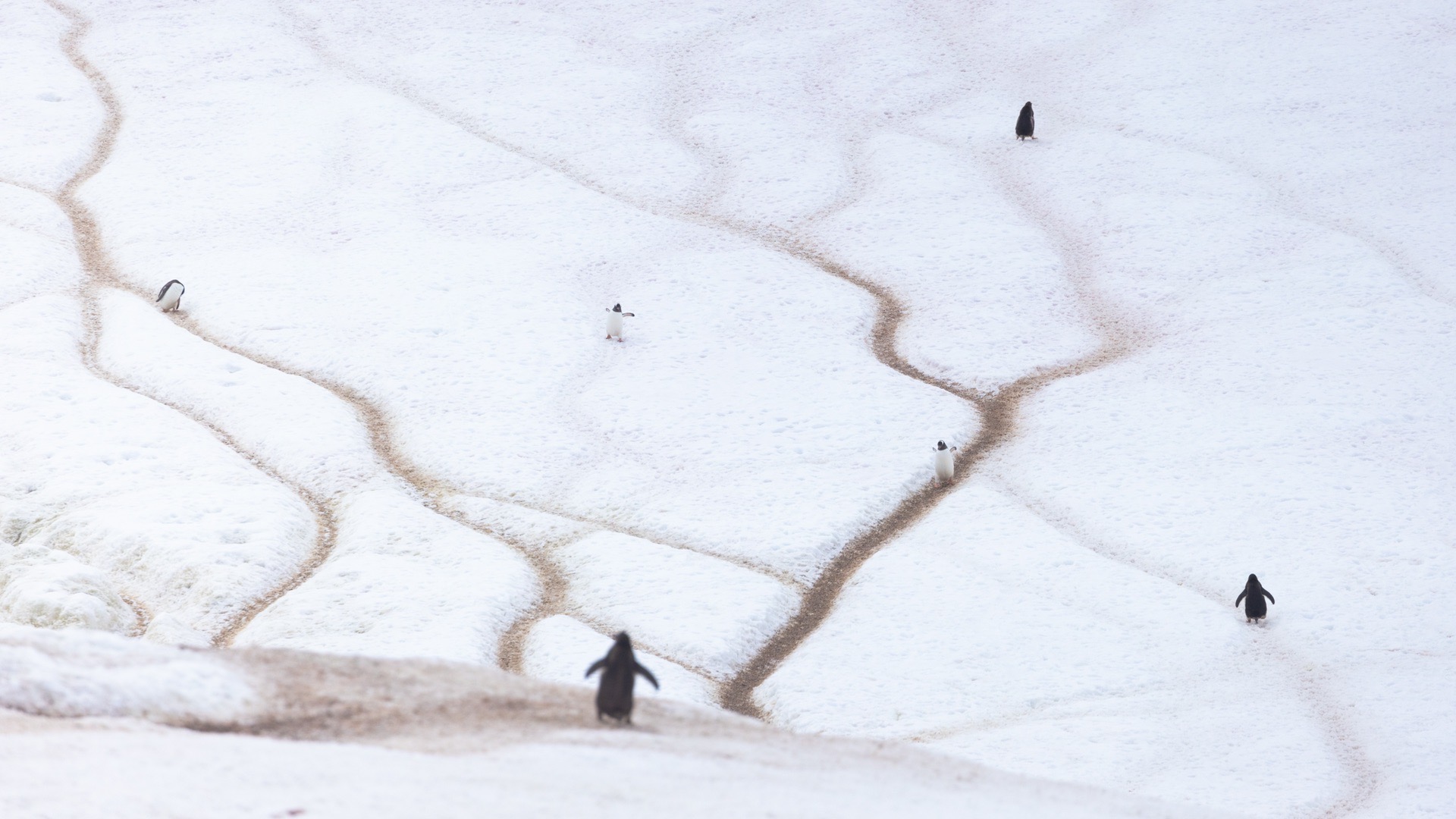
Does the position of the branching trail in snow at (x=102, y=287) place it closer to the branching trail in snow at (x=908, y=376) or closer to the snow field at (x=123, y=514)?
the snow field at (x=123, y=514)

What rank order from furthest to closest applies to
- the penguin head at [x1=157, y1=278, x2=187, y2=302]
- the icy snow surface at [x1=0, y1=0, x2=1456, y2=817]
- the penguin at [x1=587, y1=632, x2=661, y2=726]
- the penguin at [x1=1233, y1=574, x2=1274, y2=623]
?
the penguin head at [x1=157, y1=278, x2=187, y2=302] < the penguin at [x1=1233, y1=574, x2=1274, y2=623] < the icy snow surface at [x1=0, y1=0, x2=1456, y2=817] < the penguin at [x1=587, y1=632, x2=661, y2=726]

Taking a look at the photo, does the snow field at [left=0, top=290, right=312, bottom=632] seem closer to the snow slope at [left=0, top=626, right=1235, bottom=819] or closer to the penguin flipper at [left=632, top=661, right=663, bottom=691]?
the snow slope at [left=0, top=626, right=1235, bottom=819]

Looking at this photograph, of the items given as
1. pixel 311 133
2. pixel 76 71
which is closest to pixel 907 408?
pixel 311 133

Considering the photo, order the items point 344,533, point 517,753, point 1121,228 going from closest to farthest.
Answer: point 517,753
point 344,533
point 1121,228

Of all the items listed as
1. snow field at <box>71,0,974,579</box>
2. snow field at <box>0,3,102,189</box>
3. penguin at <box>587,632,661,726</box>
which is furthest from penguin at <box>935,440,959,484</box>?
snow field at <box>0,3,102,189</box>

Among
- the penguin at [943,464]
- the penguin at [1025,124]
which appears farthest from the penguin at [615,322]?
the penguin at [1025,124]

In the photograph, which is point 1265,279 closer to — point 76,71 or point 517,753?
point 517,753

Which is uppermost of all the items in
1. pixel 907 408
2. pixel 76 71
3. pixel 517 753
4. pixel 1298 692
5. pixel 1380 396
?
pixel 76 71

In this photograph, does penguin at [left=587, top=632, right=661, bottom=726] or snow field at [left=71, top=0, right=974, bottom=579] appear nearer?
penguin at [left=587, top=632, right=661, bottom=726]
